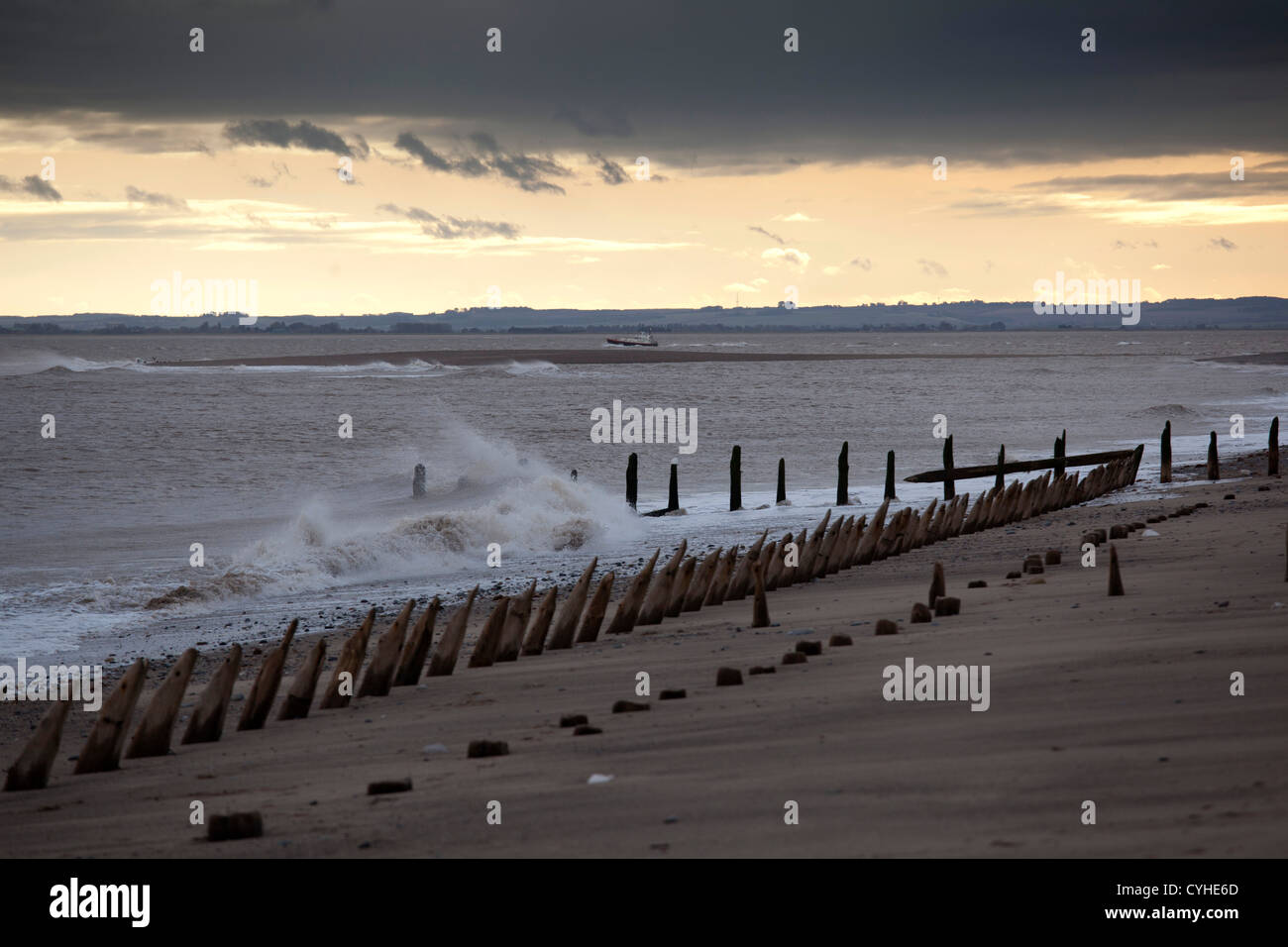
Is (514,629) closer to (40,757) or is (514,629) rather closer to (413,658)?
(413,658)

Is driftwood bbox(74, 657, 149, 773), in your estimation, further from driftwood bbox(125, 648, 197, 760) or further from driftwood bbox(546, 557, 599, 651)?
driftwood bbox(546, 557, 599, 651)

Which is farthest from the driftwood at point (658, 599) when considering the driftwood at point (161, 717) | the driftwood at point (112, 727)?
the driftwood at point (112, 727)

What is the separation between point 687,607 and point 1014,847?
8.59 metres

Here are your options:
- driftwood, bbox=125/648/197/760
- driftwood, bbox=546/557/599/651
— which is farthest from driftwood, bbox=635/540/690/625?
driftwood, bbox=125/648/197/760

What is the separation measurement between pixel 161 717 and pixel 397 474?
3300 centimetres

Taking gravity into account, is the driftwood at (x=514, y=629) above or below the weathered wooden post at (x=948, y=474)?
below

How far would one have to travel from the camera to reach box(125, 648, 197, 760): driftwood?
818cm

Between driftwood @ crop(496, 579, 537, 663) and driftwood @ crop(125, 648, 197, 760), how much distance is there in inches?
134

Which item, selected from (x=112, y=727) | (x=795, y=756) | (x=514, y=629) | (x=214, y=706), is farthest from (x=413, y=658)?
(x=795, y=756)

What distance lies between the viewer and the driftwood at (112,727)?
7.82 m

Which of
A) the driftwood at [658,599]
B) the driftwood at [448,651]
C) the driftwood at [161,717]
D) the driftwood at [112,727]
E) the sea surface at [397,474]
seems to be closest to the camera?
the driftwood at [112,727]

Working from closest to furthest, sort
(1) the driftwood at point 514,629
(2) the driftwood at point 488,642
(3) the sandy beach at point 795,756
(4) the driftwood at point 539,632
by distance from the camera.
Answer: (3) the sandy beach at point 795,756 → (2) the driftwood at point 488,642 → (1) the driftwood at point 514,629 → (4) the driftwood at point 539,632

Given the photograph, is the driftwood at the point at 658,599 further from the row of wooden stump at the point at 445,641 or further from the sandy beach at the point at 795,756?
the sandy beach at the point at 795,756

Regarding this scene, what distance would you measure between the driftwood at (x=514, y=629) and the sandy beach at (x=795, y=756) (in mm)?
172
